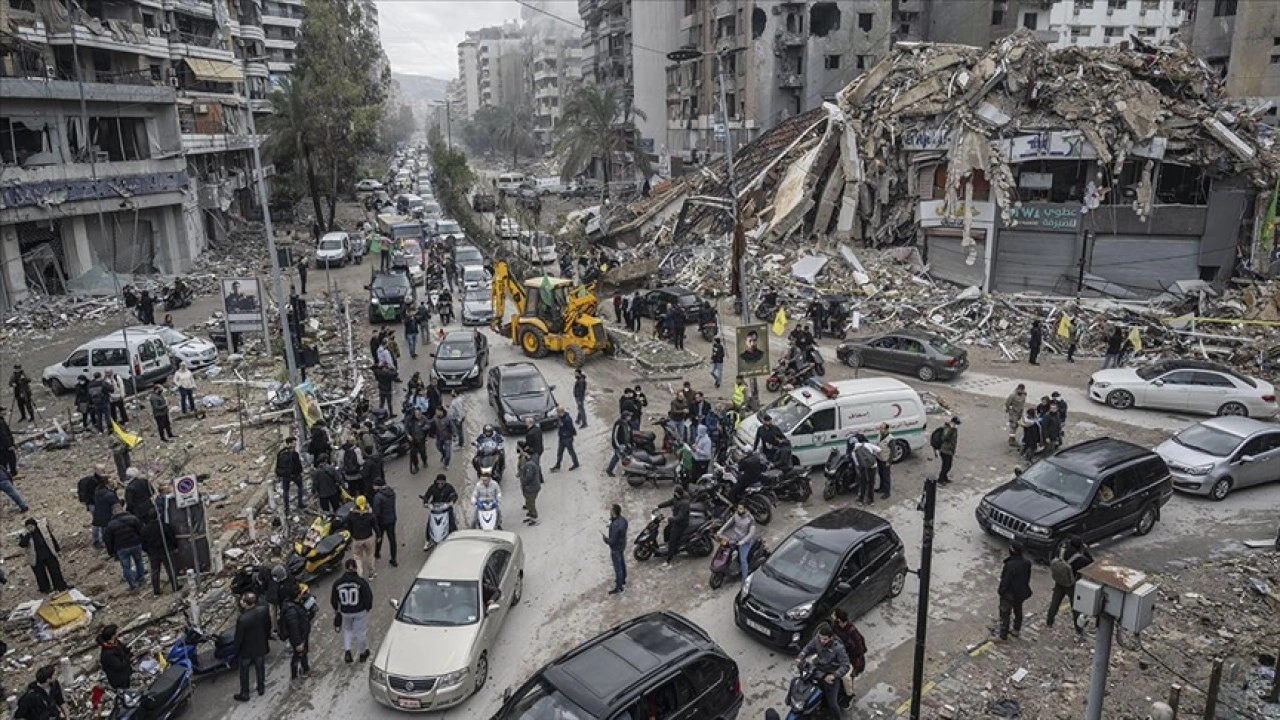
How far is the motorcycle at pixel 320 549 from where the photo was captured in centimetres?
1310

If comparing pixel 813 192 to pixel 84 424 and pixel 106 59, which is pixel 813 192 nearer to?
pixel 84 424

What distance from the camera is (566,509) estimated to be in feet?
52.0

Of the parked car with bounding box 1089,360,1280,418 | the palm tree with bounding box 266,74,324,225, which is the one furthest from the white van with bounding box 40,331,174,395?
the palm tree with bounding box 266,74,324,225

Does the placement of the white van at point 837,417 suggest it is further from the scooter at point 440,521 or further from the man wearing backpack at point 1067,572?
the scooter at point 440,521

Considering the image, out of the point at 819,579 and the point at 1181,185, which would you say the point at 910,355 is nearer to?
the point at 819,579

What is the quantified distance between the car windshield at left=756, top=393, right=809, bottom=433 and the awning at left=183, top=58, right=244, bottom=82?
4376cm

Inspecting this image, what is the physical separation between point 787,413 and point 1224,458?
8.10 meters

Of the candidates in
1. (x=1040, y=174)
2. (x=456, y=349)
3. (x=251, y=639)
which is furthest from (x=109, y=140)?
(x=1040, y=174)

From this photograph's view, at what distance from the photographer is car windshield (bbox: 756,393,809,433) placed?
655 inches

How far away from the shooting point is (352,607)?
10719mm

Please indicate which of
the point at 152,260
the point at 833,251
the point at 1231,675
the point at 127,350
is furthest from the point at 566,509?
the point at 152,260

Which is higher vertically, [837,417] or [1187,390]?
[837,417]

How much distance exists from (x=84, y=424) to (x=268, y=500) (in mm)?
8395

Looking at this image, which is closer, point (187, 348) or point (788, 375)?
point (788, 375)
